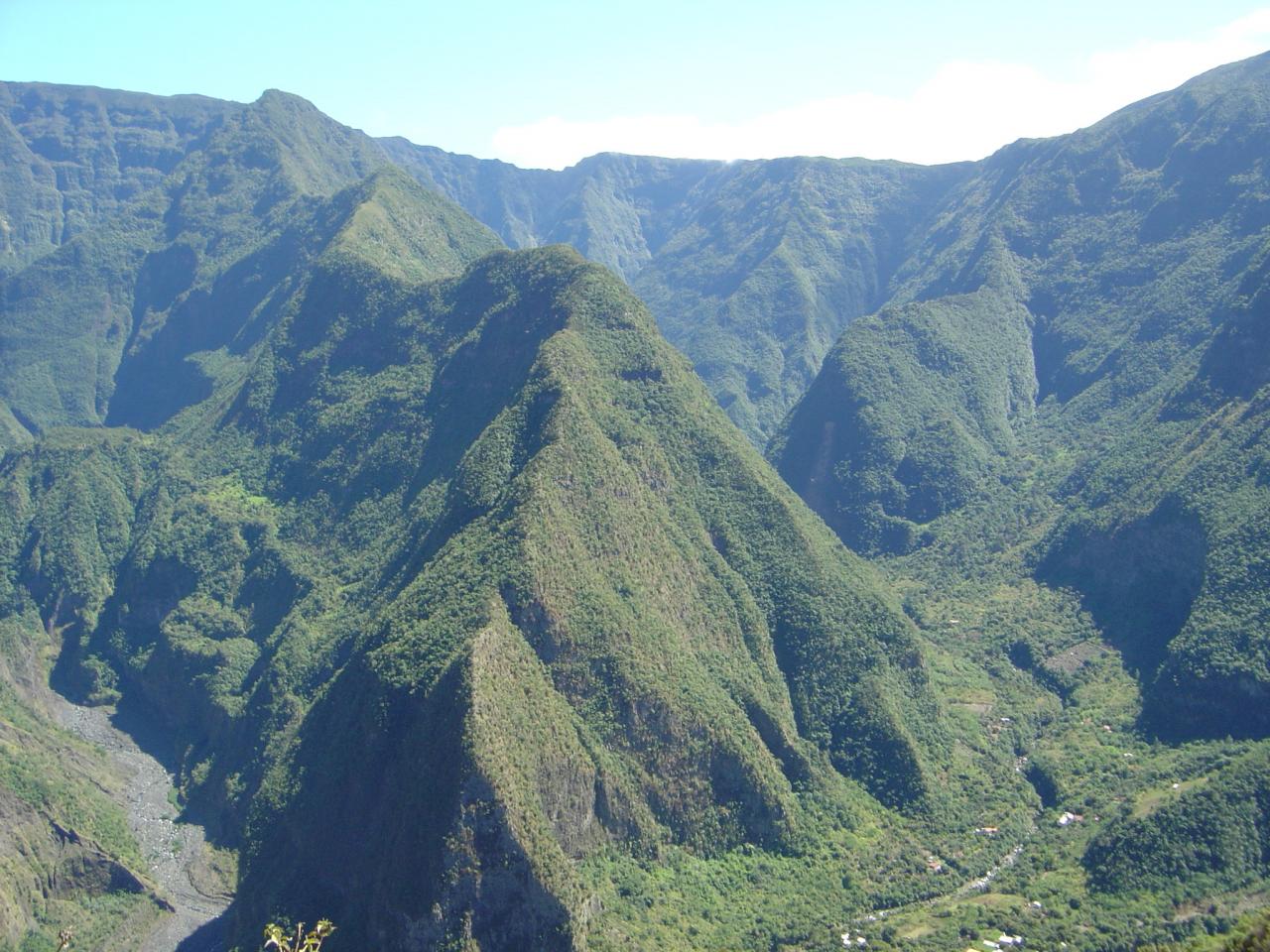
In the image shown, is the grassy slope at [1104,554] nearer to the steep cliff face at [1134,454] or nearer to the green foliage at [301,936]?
the steep cliff face at [1134,454]

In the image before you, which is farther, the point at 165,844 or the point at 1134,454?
the point at 1134,454

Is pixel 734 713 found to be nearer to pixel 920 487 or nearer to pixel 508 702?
pixel 508 702

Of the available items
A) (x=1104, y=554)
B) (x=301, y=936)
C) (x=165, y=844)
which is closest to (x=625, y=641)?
(x=301, y=936)

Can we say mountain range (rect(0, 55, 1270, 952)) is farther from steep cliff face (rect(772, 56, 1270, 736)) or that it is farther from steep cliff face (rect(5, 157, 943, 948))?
steep cliff face (rect(772, 56, 1270, 736))

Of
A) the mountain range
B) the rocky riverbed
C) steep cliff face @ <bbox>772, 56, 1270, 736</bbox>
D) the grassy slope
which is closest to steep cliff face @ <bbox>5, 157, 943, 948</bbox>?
the mountain range

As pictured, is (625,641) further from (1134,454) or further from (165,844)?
(1134,454)

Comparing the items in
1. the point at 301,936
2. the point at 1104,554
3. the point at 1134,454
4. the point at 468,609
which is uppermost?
the point at 1134,454

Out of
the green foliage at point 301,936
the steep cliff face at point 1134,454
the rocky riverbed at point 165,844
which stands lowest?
the rocky riverbed at point 165,844

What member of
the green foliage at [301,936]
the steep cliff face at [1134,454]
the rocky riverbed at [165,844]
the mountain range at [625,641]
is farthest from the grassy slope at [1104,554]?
the rocky riverbed at [165,844]
